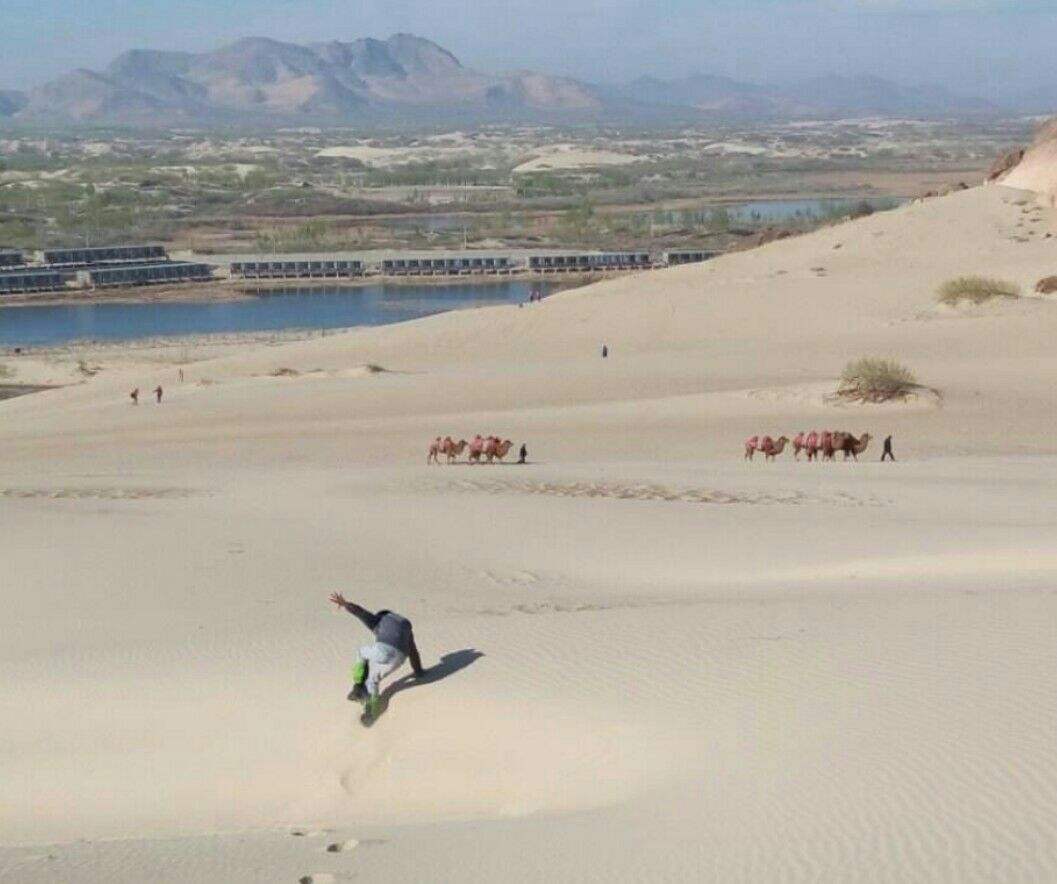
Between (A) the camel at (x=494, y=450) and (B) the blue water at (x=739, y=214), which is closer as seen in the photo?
(A) the camel at (x=494, y=450)

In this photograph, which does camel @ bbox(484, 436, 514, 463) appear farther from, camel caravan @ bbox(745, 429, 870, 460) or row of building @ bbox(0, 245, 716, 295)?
row of building @ bbox(0, 245, 716, 295)

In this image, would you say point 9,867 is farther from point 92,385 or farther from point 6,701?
point 92,385

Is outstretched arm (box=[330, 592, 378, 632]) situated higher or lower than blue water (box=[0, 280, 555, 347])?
higher

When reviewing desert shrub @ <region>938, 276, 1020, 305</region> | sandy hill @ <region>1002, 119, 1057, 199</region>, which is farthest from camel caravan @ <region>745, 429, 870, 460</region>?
sandy hill @ <region>1002, 119, 1057, 199</region>

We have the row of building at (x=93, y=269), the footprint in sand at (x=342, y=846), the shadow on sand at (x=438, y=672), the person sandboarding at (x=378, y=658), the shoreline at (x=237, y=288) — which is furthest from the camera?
the row of building at (x=93, y=269)

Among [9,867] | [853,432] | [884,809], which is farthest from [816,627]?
[853,432]

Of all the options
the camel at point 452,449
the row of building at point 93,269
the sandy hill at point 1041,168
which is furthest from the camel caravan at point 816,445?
the row of building at point 93,269

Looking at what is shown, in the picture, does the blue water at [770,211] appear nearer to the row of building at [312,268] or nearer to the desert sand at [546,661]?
the row of building at [312,268]
